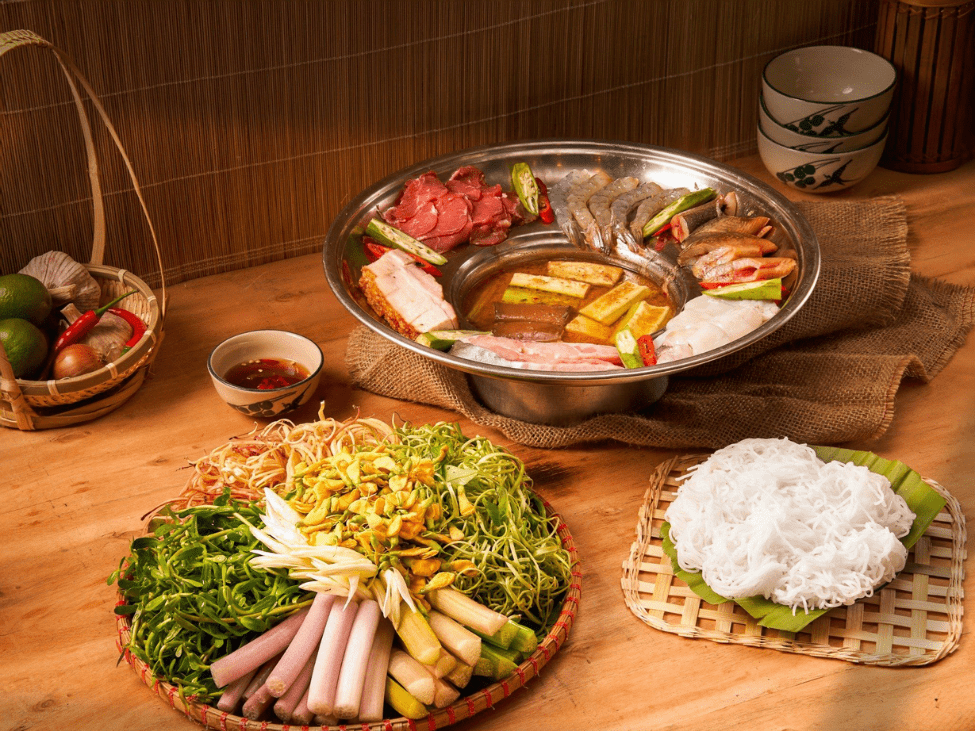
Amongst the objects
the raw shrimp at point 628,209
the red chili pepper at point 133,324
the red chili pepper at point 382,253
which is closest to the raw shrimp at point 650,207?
the raw shrimp at point 628,209

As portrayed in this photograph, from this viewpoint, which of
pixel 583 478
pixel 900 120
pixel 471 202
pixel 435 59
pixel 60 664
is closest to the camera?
pixel 60 664

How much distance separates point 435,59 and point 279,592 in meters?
1.48

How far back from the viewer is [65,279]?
2182 millimetres

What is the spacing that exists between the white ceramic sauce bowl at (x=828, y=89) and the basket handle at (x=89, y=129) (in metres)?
1.60

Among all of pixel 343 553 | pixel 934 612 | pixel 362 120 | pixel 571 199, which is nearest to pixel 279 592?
pixel 343 553

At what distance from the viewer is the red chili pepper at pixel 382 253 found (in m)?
2.21

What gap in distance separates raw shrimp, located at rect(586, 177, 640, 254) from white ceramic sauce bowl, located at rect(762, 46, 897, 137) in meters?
0.55

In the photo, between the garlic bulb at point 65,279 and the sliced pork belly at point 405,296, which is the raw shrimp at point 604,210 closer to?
the sliced pork belly at point 405,296

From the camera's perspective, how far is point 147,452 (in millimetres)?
2098

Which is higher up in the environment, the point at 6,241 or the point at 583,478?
the point at 6,241

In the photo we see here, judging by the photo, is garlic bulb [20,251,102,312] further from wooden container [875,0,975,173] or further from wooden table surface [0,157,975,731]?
wooden container [875,0,975,173]

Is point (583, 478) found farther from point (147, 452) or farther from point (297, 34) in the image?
point (297, 34)

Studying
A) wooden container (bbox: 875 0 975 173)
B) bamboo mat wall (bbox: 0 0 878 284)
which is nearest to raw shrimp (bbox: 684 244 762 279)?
bamboo mat wall (bbox: 0 0 878 284)

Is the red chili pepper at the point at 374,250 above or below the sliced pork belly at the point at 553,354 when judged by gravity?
above
